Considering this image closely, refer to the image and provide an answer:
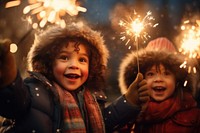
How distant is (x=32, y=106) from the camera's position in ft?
5.21

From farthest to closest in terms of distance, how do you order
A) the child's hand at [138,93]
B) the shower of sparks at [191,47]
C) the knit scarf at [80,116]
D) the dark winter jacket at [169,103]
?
the shower of sparks at [191,47], the dark winter jacket at [169,103], the child's hand at [138,93], the knit scarf at [80,116]

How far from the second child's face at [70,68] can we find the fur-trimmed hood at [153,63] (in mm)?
369

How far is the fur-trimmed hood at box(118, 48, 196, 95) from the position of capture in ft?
6.80

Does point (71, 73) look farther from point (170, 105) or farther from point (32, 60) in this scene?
point (170, 105)

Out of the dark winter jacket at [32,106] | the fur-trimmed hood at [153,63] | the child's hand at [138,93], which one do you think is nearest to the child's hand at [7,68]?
the dark winter jacket at [32,106]

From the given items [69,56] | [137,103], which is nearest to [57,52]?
[69,56]

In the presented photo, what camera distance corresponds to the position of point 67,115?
165 cm

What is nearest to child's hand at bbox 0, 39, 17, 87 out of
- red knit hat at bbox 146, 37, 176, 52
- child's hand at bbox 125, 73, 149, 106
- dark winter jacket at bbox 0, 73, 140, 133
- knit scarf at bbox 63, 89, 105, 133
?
dark winter jacket at bbox 0, 73, 140, 133

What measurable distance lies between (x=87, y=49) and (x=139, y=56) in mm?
411

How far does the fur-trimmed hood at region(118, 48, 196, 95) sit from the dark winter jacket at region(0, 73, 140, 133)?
61 cm

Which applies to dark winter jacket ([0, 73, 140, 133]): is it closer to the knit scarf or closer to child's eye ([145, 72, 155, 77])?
the knit scarf

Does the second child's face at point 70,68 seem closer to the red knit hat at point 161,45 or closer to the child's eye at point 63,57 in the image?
the child's eye at point 63,57

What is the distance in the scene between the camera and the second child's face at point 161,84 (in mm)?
2031

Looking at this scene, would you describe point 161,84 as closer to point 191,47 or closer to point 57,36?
point 191,47
